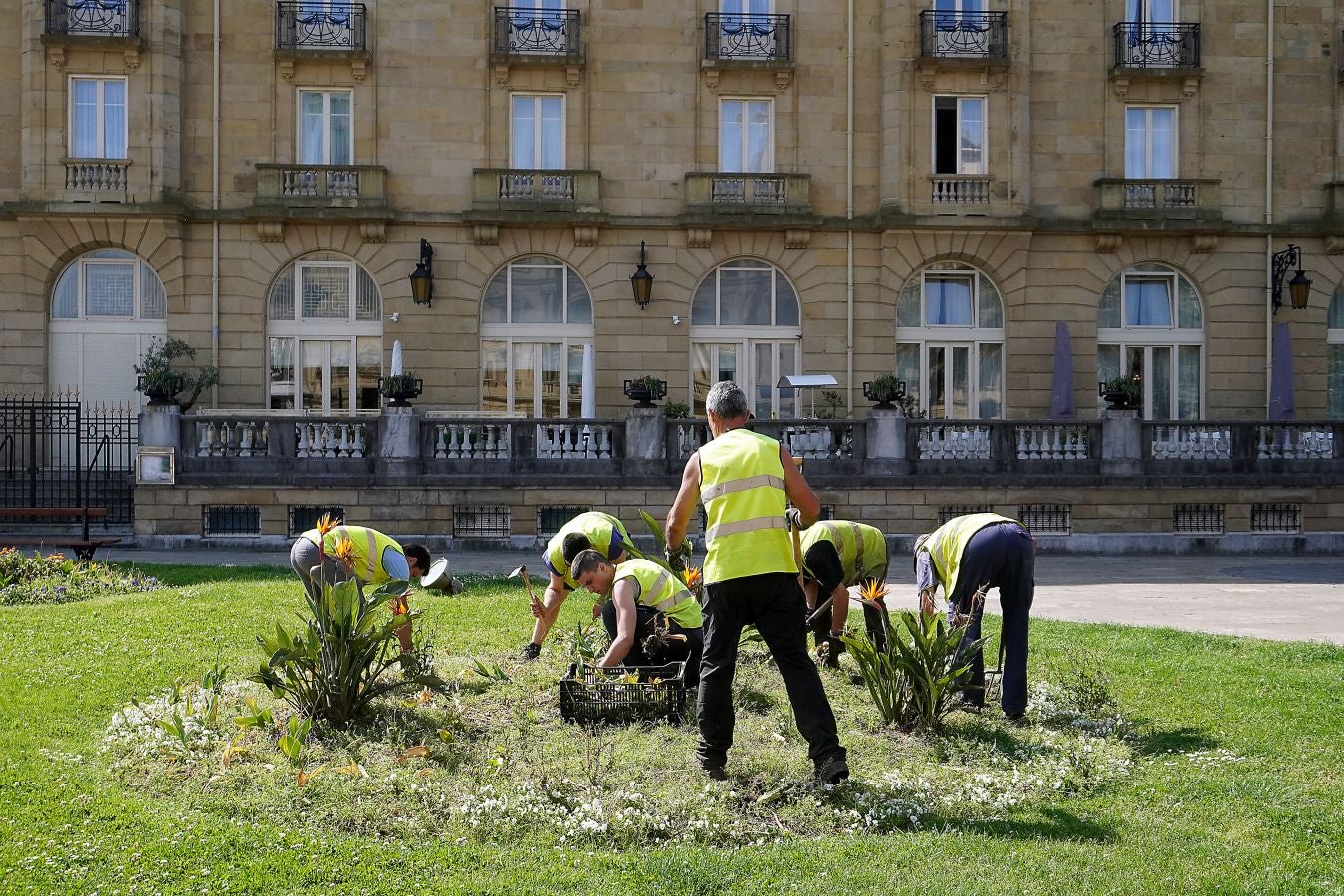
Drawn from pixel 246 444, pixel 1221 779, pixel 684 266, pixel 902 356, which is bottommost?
pixel 1221 779

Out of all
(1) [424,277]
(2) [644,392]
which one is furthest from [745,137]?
(2) [644,392]

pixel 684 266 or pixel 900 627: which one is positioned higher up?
pixel 684 266

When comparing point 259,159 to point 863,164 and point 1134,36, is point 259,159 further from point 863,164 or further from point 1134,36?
point 1134,36

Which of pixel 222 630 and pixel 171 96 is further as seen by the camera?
pixel 171 96

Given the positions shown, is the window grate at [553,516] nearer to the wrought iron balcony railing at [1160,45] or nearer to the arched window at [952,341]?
the arched window at [952,341]

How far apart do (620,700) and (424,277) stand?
1838 centimetres

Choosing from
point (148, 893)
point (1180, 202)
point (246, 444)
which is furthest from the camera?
point (1180, 202)

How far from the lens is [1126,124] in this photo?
26406mm

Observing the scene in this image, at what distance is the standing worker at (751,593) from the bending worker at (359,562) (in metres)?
2.60

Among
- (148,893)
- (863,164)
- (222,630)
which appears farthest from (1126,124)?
(148,893)

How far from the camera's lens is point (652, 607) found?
851cm

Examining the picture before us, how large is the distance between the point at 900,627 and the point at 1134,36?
20740 millimetres

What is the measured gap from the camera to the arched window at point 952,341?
26.4m

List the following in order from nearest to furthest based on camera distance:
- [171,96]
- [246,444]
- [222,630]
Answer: [222,630] < [246,444] < [171,96]
